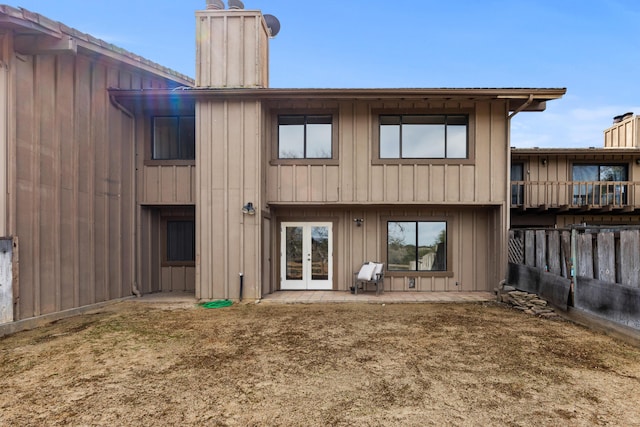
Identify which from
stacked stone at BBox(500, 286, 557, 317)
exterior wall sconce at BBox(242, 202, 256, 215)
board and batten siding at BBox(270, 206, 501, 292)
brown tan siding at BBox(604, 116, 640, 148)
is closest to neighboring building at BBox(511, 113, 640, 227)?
brown tan siding at BBox(604, 116, 640, 148)

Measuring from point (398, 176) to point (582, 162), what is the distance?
833 centimetres

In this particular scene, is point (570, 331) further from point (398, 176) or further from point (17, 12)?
point (17, 12)

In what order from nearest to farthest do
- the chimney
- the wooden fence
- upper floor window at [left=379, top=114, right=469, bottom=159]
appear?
the wooden fence, the chimney, upper floor window at [left=379, top=114, right=469, bottom=159]

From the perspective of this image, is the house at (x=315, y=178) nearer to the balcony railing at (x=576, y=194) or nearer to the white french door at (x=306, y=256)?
the white french door at (x=306, y=256)

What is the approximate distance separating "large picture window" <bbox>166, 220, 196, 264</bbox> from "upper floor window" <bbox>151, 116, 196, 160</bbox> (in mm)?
1970

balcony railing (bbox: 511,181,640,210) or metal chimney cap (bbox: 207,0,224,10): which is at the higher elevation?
metal chimney cap (bbox: 207,0,224,10)

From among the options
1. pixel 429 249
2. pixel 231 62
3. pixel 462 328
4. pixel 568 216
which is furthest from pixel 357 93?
pixel 568 216

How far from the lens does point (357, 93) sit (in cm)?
812

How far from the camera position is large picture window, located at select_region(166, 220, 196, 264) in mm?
9812

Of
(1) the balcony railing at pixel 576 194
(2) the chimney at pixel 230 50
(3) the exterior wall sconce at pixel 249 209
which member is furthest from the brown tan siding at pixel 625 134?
(3) the exterior wall sconce at pixel 249 209

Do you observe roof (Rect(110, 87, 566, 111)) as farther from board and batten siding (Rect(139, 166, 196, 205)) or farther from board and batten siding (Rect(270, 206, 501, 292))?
board and batten siding (Rect(270, 206, 501, 292))

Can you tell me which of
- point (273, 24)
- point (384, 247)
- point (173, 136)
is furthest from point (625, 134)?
point (173, 136)

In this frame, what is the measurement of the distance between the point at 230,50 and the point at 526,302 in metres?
9.13

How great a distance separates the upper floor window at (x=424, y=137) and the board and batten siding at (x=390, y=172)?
21cm
